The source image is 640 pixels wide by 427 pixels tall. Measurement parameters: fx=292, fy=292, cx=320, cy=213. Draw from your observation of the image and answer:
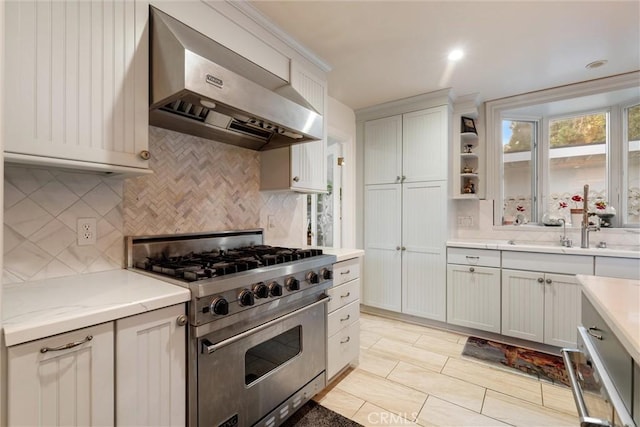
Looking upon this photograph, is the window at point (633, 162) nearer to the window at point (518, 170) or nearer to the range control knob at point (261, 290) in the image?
the window at point (518, 170)

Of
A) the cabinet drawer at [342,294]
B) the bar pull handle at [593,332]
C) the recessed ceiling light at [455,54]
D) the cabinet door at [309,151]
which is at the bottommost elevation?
the cabinet drawer at [342,294]

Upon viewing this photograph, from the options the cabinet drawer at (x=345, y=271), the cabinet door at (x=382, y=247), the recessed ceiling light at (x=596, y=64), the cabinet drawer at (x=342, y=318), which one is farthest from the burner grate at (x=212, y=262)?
the recessed ceiling light at (x=596, y=64)

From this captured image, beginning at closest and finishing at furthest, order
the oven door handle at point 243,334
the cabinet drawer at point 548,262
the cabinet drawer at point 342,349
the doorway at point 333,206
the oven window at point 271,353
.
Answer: the oven door handle at point 243,334 → the oven window at point 271,353 → the cabinet drawer at point 342,349 → the cabinet drawer at point 548,262 → the doorway at point 333,206

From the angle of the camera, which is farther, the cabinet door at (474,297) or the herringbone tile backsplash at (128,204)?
the cabinet door at (474,297)

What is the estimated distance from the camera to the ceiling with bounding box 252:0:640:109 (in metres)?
1.77

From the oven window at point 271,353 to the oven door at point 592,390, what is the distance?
4.13ft

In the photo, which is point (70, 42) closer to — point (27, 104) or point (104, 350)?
point (27, 104)

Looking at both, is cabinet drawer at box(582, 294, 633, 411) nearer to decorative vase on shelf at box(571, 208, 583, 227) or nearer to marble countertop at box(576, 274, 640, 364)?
marble countertop at box(576, 274, 640, 364)

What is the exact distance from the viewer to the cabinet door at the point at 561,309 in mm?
2439

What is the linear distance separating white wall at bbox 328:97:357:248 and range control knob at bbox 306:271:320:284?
173 centimetres

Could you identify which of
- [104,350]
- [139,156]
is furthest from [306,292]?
[139,156]

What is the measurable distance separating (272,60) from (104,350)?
181 cm

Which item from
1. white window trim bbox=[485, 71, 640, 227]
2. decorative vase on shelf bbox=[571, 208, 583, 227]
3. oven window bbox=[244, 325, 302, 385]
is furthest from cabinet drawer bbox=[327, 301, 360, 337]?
decorative vase on shelf bbox=[571, 208, 583, 227]

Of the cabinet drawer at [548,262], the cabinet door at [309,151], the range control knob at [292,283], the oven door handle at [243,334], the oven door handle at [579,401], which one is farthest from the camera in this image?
the cabinet drawer at [548,262]
